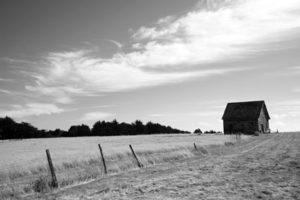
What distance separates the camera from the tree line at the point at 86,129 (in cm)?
10544

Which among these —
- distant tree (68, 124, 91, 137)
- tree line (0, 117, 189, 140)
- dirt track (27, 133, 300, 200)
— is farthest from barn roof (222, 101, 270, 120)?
distant tree (68, 124, 91, 137)

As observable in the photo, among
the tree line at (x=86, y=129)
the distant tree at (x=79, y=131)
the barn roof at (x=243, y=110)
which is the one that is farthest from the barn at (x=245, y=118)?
the distant tree at (x=79, y=131)

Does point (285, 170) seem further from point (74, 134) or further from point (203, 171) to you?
point (74, 134)

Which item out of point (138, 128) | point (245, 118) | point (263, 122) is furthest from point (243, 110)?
point (138, 128)

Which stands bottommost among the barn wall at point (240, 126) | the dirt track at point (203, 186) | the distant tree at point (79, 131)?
the dirt track at point (203, 186)

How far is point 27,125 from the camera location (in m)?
109

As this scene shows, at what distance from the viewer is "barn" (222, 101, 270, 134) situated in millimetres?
69250

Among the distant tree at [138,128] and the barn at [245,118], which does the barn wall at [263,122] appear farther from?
the distant tree at [138,128]

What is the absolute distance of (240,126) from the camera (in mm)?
70500

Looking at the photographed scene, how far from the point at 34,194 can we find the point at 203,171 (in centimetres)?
747

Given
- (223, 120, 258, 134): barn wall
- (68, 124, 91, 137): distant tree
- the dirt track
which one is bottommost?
the dirt track

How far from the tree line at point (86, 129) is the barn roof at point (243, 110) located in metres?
55.2

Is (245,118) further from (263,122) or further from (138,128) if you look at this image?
(138,128)

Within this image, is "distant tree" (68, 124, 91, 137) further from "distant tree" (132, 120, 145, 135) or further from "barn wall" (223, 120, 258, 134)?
"barn wall" (223, 120, 258, 134)
